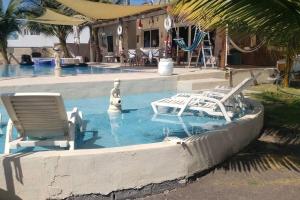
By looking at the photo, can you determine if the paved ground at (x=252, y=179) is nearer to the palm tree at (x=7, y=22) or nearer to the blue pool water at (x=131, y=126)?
the blue pool water at (x=131, y=126)

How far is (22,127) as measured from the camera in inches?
223

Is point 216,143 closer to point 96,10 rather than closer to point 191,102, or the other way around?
point 191,102

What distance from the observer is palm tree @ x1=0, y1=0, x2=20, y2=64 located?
29323mm

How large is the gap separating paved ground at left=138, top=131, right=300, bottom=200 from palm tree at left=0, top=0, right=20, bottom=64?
27070 mm

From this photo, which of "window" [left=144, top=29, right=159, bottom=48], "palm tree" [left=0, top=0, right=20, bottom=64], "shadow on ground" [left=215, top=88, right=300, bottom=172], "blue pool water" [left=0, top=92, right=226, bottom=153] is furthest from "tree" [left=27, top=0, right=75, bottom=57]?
"shadow on ground" [left=215, top=88, right=300, bottom=172]

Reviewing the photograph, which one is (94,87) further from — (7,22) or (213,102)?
(7,22)

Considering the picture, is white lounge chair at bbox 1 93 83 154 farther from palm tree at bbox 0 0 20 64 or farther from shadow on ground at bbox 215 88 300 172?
palm tree at bbox 0 0 20 64

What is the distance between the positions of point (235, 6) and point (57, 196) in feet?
9.57

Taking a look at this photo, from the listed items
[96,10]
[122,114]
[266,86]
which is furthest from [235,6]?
[96,10]

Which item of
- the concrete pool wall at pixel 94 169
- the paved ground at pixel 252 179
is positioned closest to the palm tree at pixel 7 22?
the paved ground at pixel 252 179

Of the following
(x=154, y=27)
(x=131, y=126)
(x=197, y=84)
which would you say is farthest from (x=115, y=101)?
(x=154, y=27)

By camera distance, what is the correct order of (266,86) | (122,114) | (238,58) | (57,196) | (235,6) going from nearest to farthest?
(235,6) → (57,196) → (122,114) → (266,86) → (238,58)

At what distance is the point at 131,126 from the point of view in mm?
8211

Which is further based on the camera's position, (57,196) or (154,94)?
(154,94)
